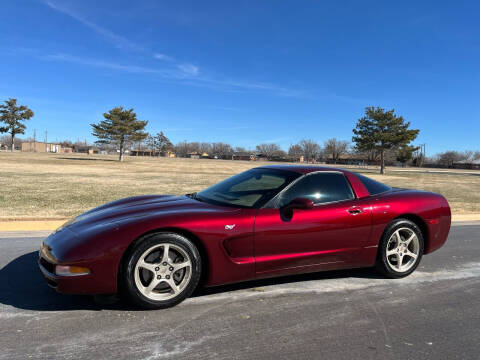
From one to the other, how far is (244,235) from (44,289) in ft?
6.90

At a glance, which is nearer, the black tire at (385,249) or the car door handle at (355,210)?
the car door handle at (355,210)

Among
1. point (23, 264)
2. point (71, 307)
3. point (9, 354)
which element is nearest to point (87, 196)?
point (23, 264)

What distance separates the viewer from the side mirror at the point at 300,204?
11.3 ft

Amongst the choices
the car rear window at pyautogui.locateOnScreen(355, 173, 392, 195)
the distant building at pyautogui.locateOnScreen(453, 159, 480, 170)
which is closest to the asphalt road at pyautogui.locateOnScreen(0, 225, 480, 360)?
the car rear window at pyautogui.locateOnScreen(355, 173, 392, 195)

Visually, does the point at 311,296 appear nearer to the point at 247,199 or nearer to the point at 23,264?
the point at 247,199

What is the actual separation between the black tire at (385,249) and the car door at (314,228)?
0.29 metres

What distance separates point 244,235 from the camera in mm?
3307

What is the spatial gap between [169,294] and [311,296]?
1421mm

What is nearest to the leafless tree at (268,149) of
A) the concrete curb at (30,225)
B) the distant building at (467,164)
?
the distant building at (467,164)

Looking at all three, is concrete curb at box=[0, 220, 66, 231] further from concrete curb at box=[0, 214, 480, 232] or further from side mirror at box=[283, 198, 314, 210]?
side mirror at box=[283, 198, 314, 210]

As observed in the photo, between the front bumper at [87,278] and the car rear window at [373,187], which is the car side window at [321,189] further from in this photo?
the front bumper at [87,278]

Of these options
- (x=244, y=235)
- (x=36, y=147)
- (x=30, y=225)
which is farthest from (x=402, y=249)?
(x=36, y=147)

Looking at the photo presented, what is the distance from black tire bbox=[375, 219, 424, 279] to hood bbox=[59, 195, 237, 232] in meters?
1.85

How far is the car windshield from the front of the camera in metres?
3.67
